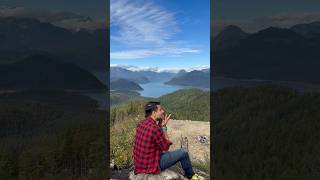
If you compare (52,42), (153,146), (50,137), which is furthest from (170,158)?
(52,42)

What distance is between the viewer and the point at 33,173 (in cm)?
936

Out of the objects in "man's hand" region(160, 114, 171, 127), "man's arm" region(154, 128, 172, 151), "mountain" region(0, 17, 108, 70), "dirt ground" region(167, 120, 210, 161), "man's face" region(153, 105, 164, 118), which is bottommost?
"dirt ground" region(167, 120, 210, 161)

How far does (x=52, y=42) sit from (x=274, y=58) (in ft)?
20.0

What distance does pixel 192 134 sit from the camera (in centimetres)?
1323

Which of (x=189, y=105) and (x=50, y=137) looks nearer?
(x=50, y=137)

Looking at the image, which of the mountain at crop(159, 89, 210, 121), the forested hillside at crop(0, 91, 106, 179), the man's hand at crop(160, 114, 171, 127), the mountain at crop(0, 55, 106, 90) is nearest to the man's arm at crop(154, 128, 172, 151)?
the man's hand at crop(160, 114, 171, 127)

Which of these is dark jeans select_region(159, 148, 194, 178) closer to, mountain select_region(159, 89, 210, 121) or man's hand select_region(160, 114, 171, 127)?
man's hand select_region(160, 114, 171, 127)

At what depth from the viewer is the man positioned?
23.0 ft

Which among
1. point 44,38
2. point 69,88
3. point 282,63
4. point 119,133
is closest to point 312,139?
point 282,63

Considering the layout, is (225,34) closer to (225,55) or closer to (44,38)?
(225,55)

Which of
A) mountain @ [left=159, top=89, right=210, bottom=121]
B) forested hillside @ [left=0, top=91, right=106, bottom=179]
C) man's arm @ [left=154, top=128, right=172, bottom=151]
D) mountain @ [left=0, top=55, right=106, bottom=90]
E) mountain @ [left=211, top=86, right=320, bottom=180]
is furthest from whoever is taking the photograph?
mountain @ [left=159, top=89, right=210, bottom=121]

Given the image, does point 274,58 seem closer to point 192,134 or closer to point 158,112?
point 192,134

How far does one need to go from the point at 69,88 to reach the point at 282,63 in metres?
5.83

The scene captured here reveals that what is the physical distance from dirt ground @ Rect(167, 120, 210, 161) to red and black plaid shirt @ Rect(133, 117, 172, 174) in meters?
4.71
